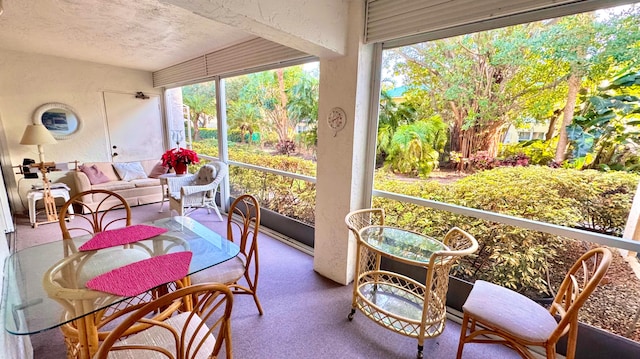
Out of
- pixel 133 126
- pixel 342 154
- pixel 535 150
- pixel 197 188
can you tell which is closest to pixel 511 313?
pixel 535 150

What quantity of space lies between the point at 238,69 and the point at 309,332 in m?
3.01

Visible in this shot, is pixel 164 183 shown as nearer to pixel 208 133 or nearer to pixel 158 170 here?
pixel 158 170

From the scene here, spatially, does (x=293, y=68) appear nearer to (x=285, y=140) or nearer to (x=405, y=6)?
(x=285, y=140)

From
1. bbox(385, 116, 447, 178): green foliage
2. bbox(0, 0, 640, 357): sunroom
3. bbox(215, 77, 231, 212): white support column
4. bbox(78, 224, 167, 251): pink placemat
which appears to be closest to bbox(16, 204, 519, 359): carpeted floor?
bbox(0, 0, 640, 357): sunroom

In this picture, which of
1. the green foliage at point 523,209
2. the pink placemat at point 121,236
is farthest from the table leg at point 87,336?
the green foliage at point 523,209

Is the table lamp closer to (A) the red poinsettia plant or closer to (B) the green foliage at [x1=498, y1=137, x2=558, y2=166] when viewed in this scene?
(A) the red poinsettia plant

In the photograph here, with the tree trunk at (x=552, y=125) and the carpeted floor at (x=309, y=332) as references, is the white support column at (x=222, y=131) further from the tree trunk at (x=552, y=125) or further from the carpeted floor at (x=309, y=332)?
the tree trunk at (x=552, y=125)

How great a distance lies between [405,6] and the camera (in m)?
1.80

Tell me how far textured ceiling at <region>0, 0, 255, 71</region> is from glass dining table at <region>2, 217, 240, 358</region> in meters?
1.96

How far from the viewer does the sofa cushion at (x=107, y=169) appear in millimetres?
4370

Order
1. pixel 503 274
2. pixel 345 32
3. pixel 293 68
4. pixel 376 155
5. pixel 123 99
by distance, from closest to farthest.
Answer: pixel 503 274 → pixel 345 32 → pixel 376 155 → pixel 293 68 → pixel 123 99

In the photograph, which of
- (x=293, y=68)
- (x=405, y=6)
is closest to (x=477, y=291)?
(x=405, y=6)

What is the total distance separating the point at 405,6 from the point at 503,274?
198 cm

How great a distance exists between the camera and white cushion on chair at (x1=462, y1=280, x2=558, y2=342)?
51.4 inches
